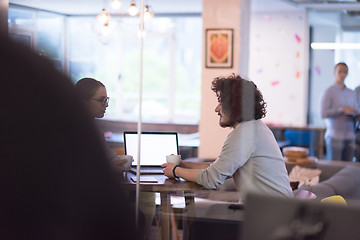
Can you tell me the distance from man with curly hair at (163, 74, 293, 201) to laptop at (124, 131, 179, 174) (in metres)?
0.05

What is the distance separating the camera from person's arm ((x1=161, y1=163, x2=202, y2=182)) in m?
1.98

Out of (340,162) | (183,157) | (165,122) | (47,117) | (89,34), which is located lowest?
(340,162)

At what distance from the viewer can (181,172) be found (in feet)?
6.59

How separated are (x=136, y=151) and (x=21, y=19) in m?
0.78

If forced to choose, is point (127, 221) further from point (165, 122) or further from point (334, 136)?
point (334, 136)

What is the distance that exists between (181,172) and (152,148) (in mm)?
151

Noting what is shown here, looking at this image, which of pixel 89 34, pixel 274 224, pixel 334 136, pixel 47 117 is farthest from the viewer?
pixel 334 136

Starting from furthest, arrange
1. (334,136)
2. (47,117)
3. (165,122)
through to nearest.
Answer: (334,136) < (165,122) < (47,117)

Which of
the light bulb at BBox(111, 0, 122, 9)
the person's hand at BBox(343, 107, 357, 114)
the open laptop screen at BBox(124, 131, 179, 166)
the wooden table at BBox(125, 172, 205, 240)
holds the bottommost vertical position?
the wooden table at BBox(125, 172, 205, 240)

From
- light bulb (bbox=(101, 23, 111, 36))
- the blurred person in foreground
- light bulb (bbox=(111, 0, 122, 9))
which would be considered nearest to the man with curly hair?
light bulb (bbox=(101, 23, 111, 36))

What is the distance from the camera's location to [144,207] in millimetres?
1699

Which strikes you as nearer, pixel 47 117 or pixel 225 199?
pixel 47 117

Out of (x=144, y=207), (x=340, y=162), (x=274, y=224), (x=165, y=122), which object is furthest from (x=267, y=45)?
(x=274, y=224)

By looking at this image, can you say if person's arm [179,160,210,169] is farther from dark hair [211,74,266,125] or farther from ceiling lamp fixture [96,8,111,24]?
ceiling lamp fixture [96,8,111,24]
